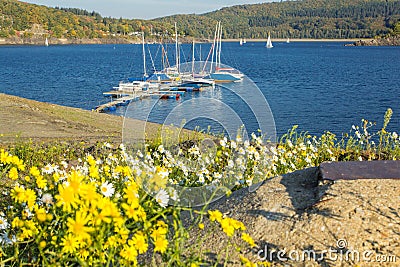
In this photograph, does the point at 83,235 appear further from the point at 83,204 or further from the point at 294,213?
the point at 294,213

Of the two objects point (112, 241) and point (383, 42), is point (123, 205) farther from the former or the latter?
point (383, 42)

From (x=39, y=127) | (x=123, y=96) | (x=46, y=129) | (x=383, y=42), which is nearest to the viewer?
(x=46, y=129)

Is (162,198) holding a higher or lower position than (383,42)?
lower

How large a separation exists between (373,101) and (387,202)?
129ft

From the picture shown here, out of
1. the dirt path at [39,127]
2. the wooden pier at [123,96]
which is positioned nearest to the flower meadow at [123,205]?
the dirt path at [39,127]

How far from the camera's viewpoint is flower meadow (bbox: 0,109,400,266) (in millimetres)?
2711

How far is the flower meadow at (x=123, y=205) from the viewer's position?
8.89 feet

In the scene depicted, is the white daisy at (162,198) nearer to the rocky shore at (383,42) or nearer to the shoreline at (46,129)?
the shoreline at (46,129)

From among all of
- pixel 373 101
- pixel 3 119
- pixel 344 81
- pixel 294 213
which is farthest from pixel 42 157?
pixel 344 81

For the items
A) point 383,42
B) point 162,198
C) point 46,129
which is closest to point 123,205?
point 162,198

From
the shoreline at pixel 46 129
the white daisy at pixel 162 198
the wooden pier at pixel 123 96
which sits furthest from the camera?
the wooden pier at pixel 123 96

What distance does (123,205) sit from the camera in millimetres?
2584

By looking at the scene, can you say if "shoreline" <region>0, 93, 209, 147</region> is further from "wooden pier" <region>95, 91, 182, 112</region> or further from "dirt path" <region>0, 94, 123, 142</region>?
"wooden pier" <region>95, 91, 182, 112</region>

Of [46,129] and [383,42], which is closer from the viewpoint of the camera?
[46,129]
